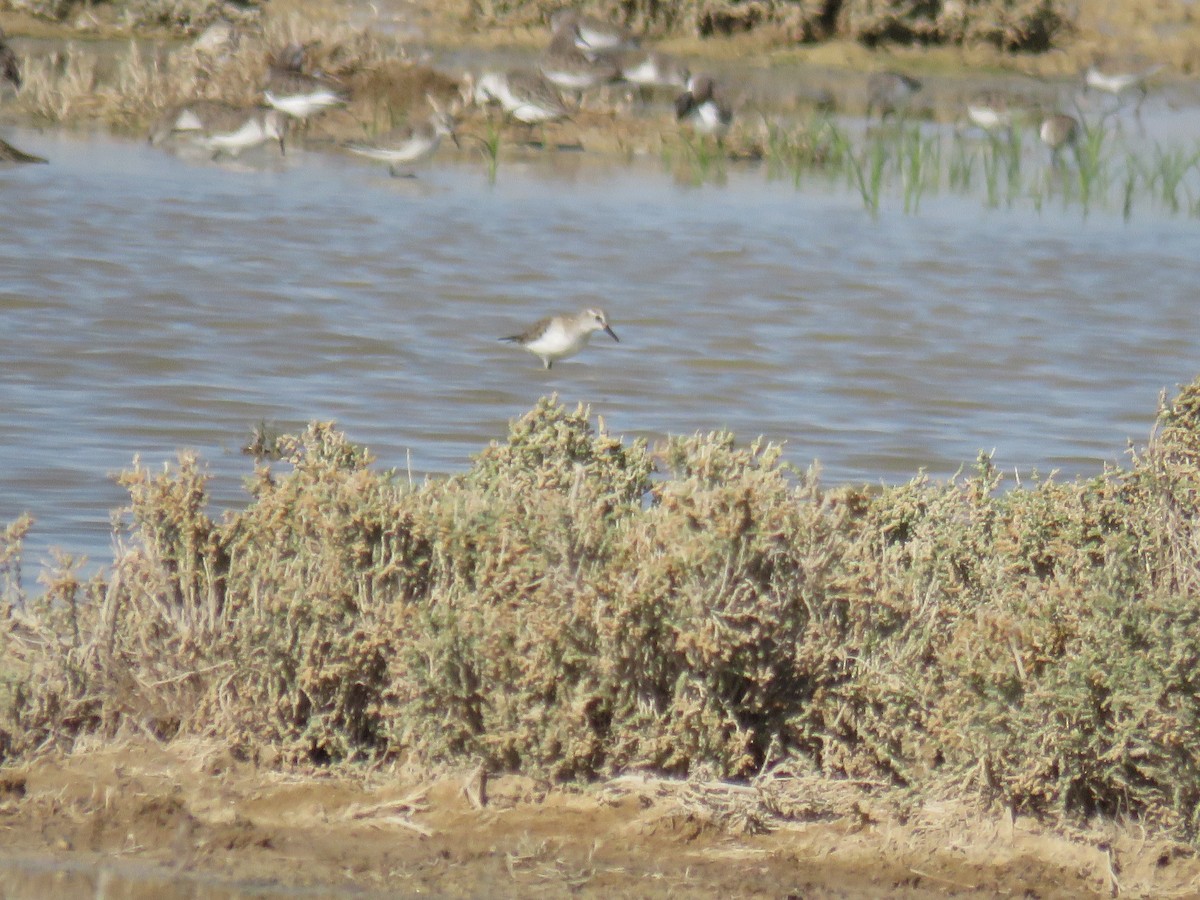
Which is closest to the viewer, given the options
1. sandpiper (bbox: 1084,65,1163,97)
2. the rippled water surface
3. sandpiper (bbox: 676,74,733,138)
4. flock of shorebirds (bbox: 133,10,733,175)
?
the rippled water surface

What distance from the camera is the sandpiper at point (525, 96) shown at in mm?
17312

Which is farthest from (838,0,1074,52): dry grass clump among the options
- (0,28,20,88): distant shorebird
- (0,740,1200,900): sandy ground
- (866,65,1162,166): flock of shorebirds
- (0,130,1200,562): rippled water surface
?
(0,740,1200,900): sandy ground

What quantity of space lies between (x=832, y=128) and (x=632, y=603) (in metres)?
11.6

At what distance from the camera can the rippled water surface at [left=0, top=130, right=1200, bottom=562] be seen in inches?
311

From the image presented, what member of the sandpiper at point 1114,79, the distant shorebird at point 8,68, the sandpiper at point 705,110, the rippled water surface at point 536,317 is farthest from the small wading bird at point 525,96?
the sandpiper at point 1114,79

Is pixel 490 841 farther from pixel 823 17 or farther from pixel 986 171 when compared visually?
pixel 823 17

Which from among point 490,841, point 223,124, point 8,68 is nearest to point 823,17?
point 8,68

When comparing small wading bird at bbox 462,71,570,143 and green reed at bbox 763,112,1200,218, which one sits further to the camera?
small wading bird at bbox 462,71,570,143

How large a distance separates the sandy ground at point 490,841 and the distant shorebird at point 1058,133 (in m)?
13.8

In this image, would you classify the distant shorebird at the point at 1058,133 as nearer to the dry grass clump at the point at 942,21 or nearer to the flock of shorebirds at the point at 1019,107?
the flock of shorebirds at the point at 1019,107

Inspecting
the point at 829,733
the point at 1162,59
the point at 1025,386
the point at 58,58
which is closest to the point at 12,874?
the point at 829,733

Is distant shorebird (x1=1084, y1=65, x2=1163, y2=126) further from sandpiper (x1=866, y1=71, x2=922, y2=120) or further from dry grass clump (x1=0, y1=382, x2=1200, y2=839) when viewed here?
dry grass clump (x1=0, y1=382, x2=1200, y2=839)

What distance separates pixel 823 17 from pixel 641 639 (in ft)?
72.2

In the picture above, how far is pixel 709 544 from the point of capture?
4277 millimetres
